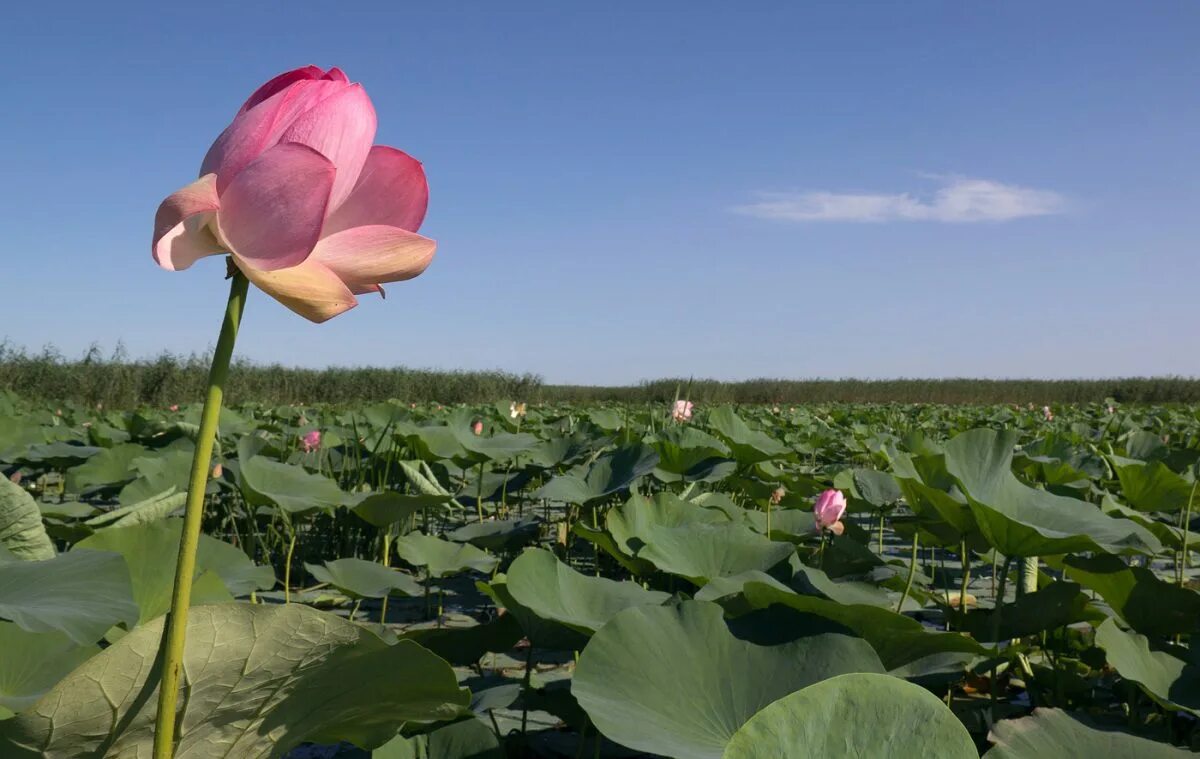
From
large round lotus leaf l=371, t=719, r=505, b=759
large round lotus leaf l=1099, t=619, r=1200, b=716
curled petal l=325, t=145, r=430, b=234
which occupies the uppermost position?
curled petal l=325, t=145, r=430, b=234

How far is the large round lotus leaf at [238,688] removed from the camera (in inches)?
24.2

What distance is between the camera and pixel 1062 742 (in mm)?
877

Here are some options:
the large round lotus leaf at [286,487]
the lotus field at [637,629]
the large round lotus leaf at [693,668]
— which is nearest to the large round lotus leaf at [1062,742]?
the lotus field at [637,629]

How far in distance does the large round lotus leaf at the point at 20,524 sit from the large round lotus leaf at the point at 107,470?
1.49m

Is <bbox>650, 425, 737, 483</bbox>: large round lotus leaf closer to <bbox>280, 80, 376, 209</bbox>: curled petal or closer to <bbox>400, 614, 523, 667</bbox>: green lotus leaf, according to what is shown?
<bbox>400, 614, 523, 667</bbox>: green lotus leaf

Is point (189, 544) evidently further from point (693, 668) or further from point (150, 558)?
point (150, 558)

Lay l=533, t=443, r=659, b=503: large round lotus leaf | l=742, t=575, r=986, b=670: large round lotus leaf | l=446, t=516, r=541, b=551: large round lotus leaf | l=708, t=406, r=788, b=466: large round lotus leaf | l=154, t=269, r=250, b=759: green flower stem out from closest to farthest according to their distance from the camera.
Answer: l=154, t=269, r=250, b=759: green flower stem → l=742, t=575, r=986, b=670: large round lotus leaf → l=446, t=516, r=541, b=551: large round lotus leaf → l=533, t=443, r=659, b=503: large round lotus leaf → l=708, t=406, r=788, b=466: large round lotus leaf

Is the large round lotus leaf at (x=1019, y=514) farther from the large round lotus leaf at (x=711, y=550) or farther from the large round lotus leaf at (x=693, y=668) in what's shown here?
the large round lotus leaf at (x=693, y=668)

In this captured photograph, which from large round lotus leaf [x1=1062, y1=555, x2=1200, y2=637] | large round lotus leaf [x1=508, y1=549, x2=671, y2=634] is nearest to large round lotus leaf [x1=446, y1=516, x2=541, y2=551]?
large round lotus leaf [x1=508, y1=549, x2=671, y2=634]

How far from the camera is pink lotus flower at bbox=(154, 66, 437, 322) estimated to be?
0.52 meters

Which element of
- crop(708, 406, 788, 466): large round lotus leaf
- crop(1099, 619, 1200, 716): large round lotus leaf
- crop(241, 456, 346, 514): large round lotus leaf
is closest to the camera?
crop(1099, 619, 1200, 716): large round lotus leaf

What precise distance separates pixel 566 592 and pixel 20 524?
0.76 m

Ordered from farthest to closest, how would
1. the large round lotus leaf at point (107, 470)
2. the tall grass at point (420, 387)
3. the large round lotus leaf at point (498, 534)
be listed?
the tall grass at point (420, 387) → the large round lotus leaf at point (107, 470) → the large round lotus leaf at point (498, 534)

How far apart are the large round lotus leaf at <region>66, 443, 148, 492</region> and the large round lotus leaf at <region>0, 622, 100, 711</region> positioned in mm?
1848
